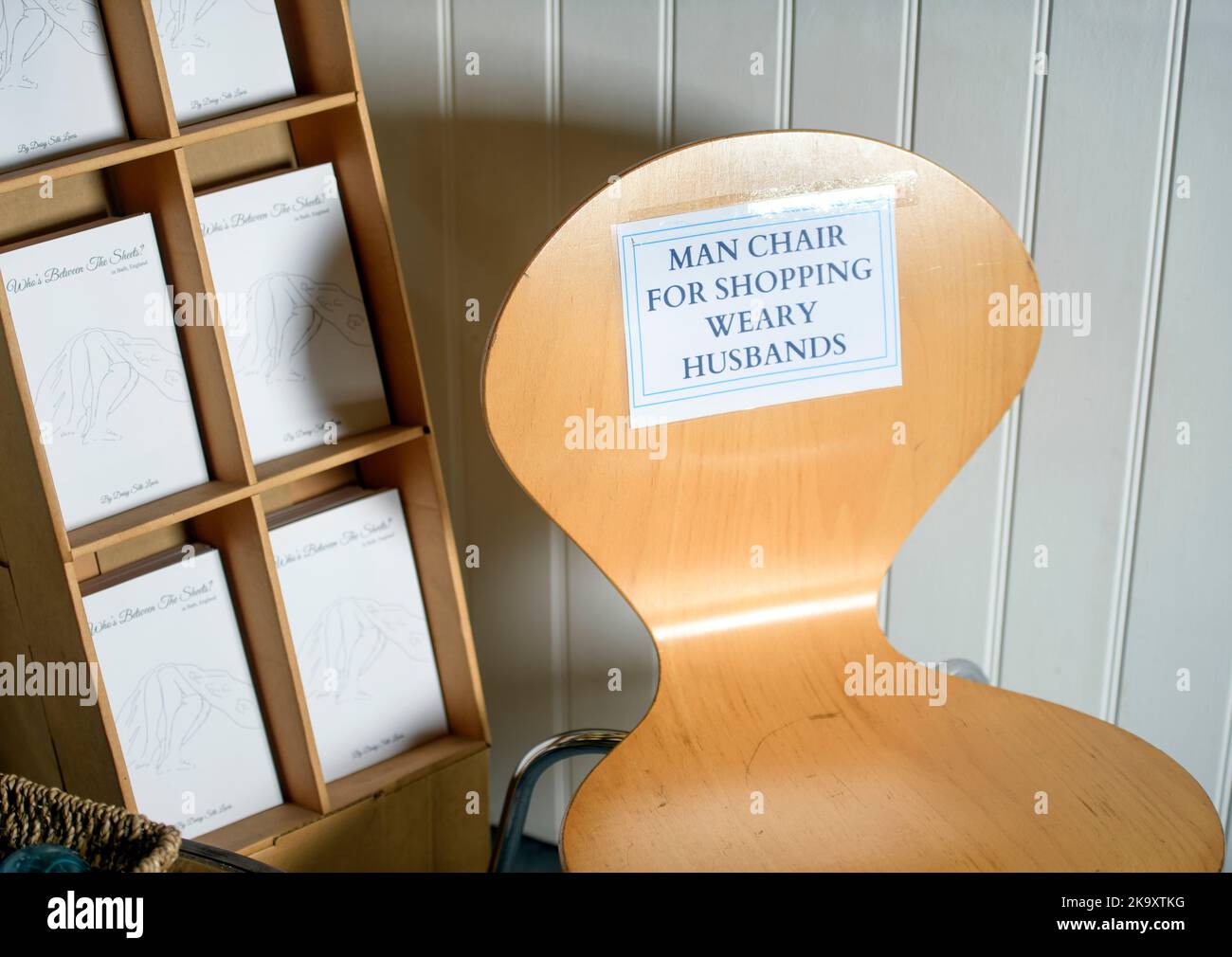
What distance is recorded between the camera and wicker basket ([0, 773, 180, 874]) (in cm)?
84

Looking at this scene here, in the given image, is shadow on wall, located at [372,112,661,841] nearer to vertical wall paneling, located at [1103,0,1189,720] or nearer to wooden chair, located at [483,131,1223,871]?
wooden chair, located at [483,131,1223,871]

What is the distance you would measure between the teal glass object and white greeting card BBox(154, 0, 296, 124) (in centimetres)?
72

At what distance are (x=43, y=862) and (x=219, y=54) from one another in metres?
0.80

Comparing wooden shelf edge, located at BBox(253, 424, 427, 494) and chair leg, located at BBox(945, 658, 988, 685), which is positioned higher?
wooden shelf edge, located at BBox(253, 424, 427, 494)

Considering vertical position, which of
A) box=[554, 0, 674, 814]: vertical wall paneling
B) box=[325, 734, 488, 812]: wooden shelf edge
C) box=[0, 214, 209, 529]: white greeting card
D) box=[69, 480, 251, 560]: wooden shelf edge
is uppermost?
box=[554, 0, 674, 814]: vertical wall paneling

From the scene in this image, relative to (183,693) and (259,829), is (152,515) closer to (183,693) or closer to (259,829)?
(183,693)

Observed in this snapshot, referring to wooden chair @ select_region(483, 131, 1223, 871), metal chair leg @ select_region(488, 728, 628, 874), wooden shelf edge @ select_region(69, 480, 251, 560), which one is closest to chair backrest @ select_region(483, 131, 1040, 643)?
wooden chair @ select_region(483, 131, 1223, 871)

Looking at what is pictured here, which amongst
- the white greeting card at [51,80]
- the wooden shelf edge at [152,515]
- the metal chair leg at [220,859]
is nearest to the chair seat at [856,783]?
the metal chair leg at [220,859]

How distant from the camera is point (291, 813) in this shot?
1.30m

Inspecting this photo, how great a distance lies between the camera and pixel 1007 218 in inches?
49.4

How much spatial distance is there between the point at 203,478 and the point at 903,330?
2.35ft

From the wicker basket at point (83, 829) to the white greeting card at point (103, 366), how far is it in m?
0.33
